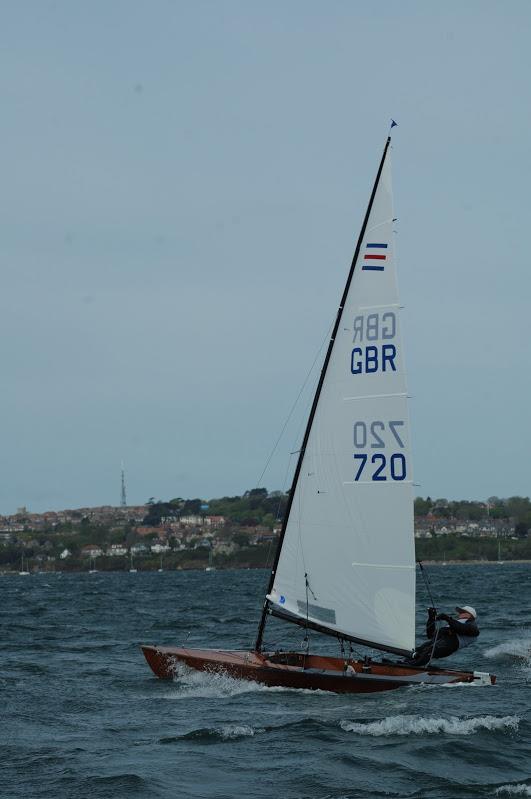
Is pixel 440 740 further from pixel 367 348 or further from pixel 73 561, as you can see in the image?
pixel 73 561

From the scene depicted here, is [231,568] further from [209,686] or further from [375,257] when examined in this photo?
[375,257]

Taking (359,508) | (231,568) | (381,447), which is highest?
(381,447)

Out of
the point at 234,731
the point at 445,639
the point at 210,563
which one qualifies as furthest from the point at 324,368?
the point at 210,563

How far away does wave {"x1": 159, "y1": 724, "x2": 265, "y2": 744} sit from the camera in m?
18.1

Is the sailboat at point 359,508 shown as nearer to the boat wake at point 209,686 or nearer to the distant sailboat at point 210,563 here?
the boat wake at point 209,686

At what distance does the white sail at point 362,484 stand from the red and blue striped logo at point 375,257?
17 millimetres

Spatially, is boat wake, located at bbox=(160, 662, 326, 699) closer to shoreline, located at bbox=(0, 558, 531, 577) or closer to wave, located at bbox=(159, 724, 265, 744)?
wave, located at bbox=(159, 724, 265, 744)

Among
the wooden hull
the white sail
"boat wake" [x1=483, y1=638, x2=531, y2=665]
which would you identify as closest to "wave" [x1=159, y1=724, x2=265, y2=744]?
the wooden hull

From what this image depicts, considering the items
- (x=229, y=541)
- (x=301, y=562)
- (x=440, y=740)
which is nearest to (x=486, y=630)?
(x=301, y=562)

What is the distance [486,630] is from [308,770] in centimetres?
2168

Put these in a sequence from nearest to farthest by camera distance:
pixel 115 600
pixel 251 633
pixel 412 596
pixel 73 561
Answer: pixel 412 596
pixel 251 633
pixel 115 600
pixel 73 561

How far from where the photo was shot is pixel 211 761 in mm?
16719

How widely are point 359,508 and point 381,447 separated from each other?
118cm

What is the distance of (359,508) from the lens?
71.8 feet
